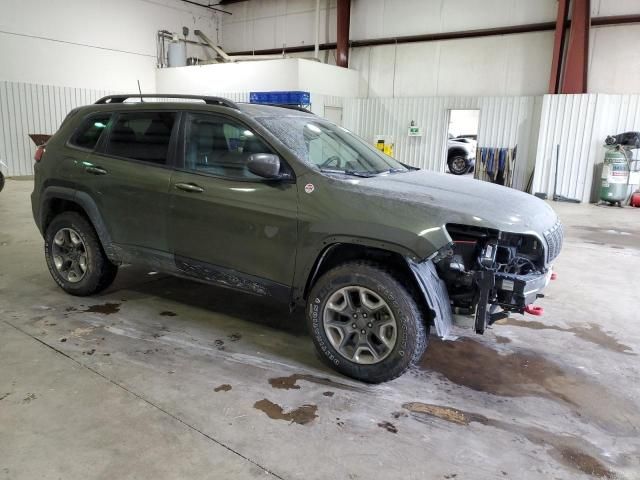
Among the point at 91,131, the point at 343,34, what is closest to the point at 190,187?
the point at 91,131

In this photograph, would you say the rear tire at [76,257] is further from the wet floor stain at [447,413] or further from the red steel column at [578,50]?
the red steel column at [578,50]

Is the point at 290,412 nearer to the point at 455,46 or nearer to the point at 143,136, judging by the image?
the point at 143,136

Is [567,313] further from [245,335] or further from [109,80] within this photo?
[109,80]

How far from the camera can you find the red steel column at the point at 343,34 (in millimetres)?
14788

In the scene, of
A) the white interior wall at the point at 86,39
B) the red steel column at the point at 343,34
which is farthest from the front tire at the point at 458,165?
the white interior wall at the point at 86,39

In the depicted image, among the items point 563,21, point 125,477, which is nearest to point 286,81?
point 563,21

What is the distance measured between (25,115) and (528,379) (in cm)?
1457

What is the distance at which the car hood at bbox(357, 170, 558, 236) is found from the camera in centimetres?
265

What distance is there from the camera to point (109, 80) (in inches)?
601

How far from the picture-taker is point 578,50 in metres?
11.3

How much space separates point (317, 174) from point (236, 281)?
930mm

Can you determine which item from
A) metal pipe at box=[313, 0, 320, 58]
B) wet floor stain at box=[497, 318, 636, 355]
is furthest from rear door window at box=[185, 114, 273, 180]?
metal pipe at box=[313, 0, 320, 58]

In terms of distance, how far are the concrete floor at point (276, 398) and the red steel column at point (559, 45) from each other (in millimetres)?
9056

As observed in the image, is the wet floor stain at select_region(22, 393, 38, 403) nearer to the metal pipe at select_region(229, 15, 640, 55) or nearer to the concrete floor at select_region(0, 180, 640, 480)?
the concrete floor at select_region(0, 180, 640, 480)
